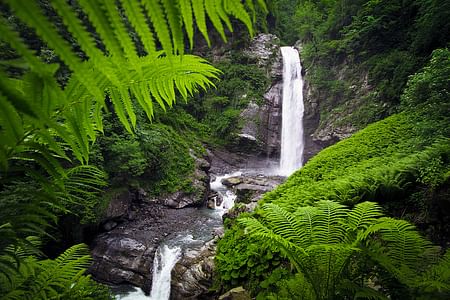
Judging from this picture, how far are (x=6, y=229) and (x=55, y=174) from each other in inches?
8.1

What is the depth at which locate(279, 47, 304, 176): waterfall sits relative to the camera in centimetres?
1436

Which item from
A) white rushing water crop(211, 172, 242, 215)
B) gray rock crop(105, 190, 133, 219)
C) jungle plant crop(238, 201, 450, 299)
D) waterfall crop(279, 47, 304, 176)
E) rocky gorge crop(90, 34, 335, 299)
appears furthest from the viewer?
waterfall crop(279, 47, 304, 176)

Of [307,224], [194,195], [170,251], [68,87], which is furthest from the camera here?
[194,195]

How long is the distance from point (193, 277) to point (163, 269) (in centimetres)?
202

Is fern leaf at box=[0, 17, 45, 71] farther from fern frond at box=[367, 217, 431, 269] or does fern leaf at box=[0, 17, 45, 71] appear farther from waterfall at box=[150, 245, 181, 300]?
waterfall at box=[150, 245, 181, 300]

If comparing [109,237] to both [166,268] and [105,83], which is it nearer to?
[166,268]

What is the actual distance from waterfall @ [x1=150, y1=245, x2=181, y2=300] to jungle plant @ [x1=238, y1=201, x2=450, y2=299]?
4.27 metres

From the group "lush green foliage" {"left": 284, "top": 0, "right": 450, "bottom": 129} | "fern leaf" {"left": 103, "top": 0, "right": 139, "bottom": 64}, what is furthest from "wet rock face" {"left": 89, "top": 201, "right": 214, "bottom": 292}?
"lush green foliage" {"left": 284, "top": 0, "right": 450, "bottom": 129}

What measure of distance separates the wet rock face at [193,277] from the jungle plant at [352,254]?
1854 mm

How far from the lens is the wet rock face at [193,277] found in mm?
3669

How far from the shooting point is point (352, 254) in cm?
174

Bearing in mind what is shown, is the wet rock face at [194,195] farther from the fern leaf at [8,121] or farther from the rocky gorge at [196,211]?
the fern leaf at [8,121]

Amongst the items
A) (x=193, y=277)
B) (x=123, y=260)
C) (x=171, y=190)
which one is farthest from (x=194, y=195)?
(x=193, y=277)

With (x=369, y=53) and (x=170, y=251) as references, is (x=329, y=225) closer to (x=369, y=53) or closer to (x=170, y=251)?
(x=170, y=251)
